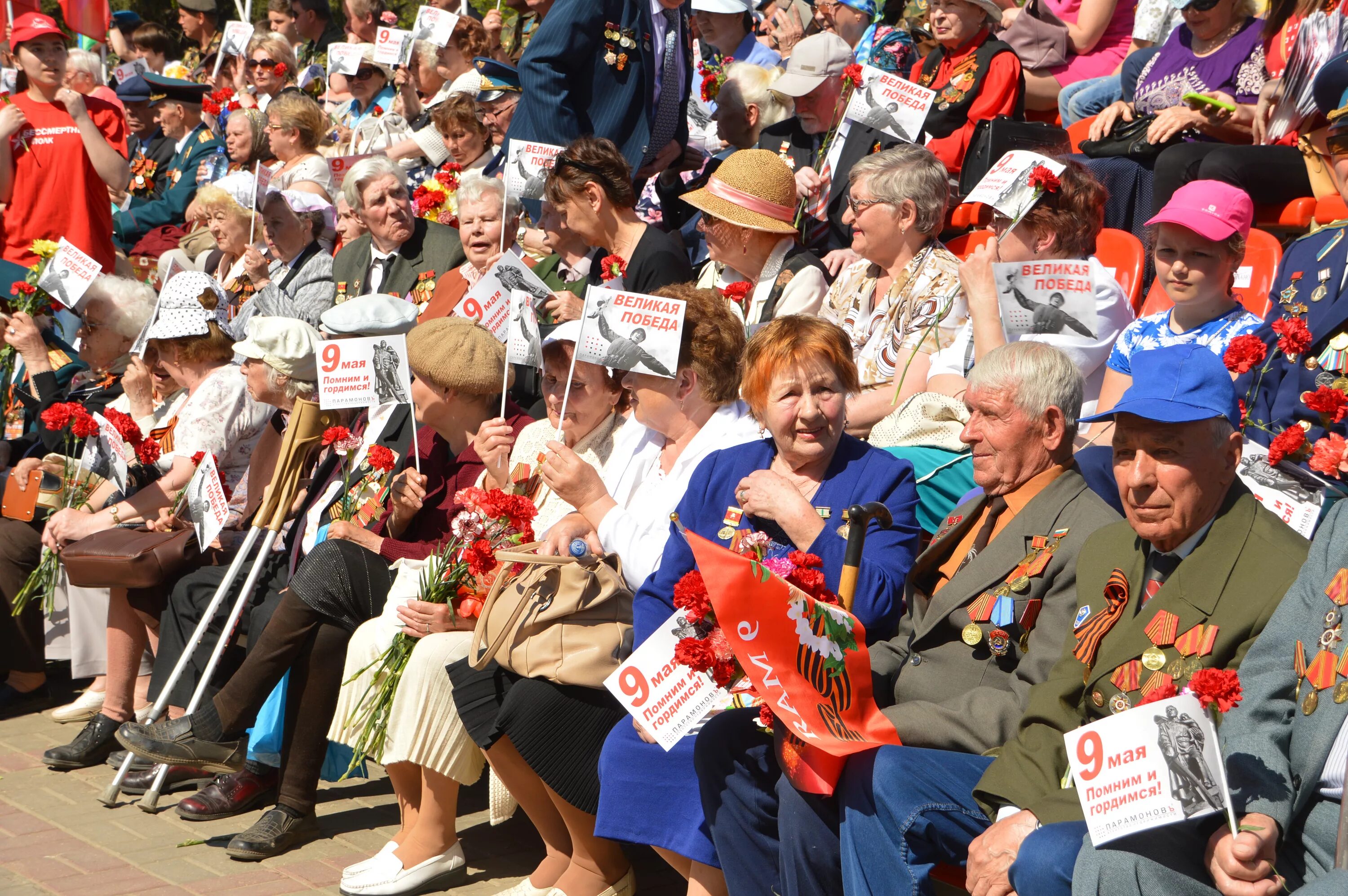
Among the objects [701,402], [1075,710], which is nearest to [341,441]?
[701,402]

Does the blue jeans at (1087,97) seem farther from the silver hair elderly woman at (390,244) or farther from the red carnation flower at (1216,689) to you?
the red carnation flower at (1216,689)

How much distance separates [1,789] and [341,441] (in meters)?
1.99

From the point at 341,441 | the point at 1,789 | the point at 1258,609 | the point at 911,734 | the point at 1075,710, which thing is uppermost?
the point at 1258,609

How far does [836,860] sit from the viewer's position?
3.33 meters

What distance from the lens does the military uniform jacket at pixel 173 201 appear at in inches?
435

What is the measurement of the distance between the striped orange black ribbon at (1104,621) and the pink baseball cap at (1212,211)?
5.60ft

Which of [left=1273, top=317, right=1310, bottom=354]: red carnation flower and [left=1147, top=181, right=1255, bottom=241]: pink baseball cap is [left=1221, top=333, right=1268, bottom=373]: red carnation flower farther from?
[left=1147, top=181, right=1255, bottom=241]: pink baseball cap

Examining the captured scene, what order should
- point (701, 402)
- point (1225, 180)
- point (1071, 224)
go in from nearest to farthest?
point (701, 402) → point (1071, 224) → point (1225, 180)

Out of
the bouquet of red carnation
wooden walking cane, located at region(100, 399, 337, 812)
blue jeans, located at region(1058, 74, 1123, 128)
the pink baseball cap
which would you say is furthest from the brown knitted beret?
blue jeans, located at region(1058, 74, 1123, 128)

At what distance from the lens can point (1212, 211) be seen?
4395 millimetres

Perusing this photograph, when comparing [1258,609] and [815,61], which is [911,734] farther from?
[815,61]

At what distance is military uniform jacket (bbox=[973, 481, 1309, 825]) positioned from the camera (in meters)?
2.90

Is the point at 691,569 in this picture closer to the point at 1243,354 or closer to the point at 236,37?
the point at 1243,354

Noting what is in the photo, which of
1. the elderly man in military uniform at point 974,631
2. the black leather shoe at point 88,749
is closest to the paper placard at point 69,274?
the black leather shoe at point 88,749
